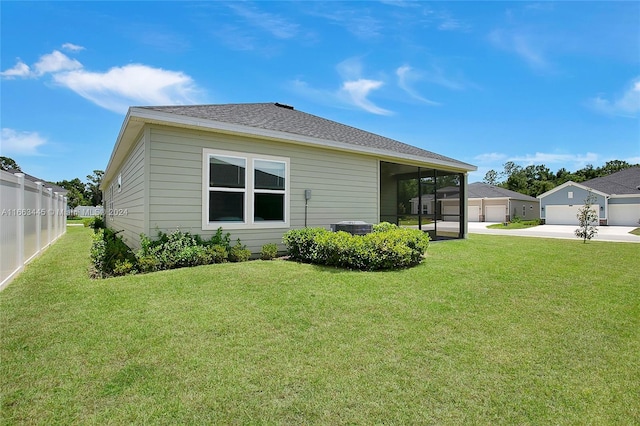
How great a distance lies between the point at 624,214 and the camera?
26.2 m

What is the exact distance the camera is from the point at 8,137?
15.4 m

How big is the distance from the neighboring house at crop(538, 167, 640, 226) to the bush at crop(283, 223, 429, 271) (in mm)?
27558

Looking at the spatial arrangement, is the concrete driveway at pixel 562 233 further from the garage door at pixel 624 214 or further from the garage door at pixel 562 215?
the garage door at pixel 624 214

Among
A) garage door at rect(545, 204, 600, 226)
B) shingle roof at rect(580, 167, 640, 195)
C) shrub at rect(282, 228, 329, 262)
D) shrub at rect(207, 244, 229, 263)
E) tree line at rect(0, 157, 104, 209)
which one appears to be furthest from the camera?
tree line at rect(0, 157, 104, 209)

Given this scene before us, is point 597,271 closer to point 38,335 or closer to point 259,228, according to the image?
point 259,228

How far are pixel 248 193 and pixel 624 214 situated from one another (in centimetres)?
3332

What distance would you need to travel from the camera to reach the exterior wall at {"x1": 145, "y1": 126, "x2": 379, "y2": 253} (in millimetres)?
6105

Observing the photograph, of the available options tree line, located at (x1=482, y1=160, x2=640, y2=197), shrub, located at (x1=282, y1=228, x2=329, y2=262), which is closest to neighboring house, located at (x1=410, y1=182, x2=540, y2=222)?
tree line, located at (x1=482, y1=160, x2=640, y2=197)

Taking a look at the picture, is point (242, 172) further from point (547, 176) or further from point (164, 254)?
point (547, 176)

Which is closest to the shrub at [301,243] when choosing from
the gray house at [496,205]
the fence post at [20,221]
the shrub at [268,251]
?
the shrub at [268,251]

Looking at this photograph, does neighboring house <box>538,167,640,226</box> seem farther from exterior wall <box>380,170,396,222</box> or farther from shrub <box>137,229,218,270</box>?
shrub <box>137,229,218,270</box>

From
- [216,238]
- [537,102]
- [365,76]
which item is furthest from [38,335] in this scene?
[537,102]

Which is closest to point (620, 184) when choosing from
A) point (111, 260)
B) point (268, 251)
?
point (268, 251)

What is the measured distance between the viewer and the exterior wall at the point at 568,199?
2672cm
